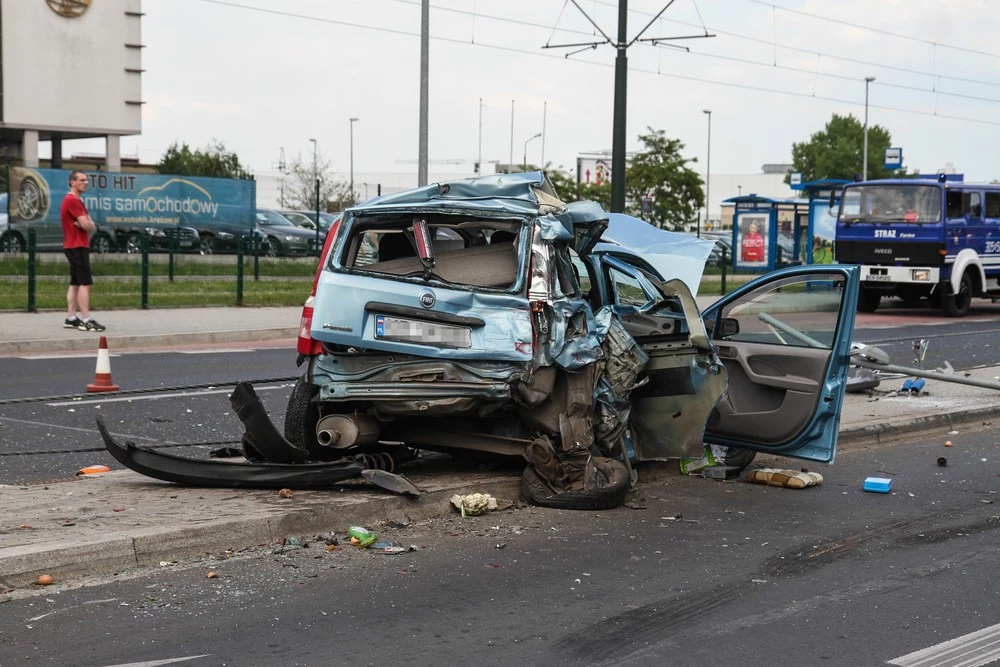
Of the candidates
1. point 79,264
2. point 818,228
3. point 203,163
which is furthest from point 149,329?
point 203,163

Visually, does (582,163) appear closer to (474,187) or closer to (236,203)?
(236,203)

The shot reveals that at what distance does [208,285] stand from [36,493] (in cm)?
1550

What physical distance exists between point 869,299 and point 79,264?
1703 centimetres

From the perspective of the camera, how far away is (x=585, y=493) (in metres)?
7.02

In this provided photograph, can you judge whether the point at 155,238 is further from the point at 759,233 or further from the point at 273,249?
the point at 759,233

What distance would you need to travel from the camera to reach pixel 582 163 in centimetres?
9594

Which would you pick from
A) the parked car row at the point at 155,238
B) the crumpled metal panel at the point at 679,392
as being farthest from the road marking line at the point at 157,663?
the parked car row at the point at 155,238

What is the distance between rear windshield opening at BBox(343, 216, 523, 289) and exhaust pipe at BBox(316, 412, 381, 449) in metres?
0.88

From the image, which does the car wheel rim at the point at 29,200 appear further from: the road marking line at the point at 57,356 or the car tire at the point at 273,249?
the road marking line at the point at 57,356

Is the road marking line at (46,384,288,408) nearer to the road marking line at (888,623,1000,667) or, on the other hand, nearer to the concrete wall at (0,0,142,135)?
the road marking line at (888,623,1000,667)

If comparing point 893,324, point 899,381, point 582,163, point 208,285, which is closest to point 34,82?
point 208,285

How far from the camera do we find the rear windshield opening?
7.05 m

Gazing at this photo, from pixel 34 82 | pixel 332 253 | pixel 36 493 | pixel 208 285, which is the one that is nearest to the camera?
pixel 36 493

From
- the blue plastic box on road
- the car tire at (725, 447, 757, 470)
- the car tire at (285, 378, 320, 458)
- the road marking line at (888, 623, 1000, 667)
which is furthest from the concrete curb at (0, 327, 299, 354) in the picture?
the road marking line at (888, 623, 1000, 667)
